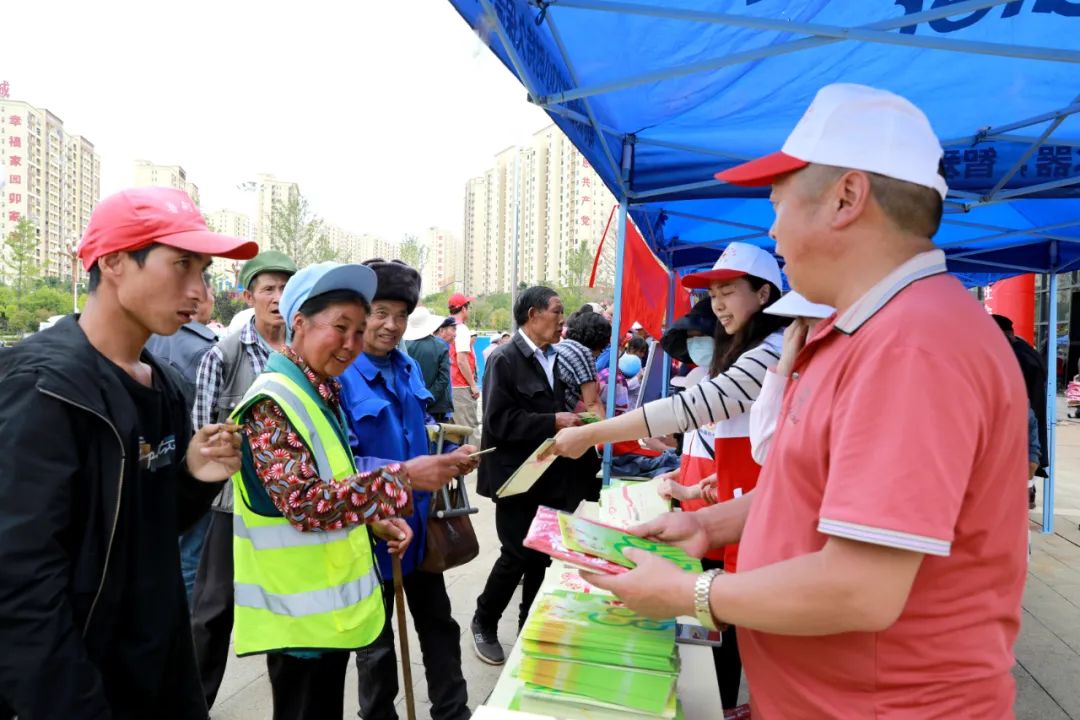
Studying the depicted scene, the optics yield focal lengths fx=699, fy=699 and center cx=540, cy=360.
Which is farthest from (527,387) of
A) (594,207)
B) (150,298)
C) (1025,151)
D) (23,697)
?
(594,207)

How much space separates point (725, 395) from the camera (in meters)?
2.40

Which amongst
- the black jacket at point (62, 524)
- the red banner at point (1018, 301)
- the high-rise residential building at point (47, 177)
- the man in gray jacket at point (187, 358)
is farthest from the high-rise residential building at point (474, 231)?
the black jacket at point (62, 524)

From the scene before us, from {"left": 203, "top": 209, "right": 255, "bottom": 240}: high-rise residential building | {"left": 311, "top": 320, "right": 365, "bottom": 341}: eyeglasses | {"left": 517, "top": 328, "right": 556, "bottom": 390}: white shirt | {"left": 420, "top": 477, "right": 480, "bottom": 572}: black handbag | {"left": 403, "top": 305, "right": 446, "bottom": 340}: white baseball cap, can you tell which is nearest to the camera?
{"left": 311, "top": 320, "right": 365, "bottom": 341}: eyeglasses

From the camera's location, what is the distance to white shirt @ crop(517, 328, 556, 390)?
12.4 feet

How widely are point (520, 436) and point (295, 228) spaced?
31064 mm

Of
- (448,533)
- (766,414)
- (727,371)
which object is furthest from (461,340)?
(766,414)

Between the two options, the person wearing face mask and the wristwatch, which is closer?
the wristwatch

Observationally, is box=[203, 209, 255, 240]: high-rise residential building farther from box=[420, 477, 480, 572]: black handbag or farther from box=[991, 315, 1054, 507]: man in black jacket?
box=[420, 477, 480, 572]: black handbag

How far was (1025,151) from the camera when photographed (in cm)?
384

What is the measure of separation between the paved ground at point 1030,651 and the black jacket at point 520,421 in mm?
900

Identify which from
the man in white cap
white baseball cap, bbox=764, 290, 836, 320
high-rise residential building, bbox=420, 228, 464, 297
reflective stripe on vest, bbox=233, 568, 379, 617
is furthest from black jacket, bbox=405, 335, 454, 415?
high-rise residential building, bbox=420, 228, 464, 297

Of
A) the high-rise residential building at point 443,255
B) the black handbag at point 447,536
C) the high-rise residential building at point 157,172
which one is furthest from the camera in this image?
the high-rise residential building at point 443,255

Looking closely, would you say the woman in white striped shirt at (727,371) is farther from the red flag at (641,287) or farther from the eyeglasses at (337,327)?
the red flag at (641,287)

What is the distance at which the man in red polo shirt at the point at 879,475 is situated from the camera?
89 cm
